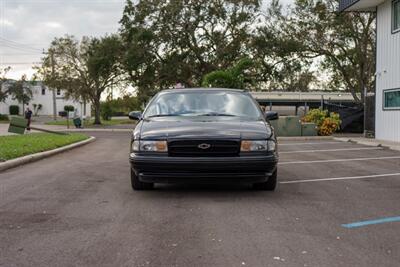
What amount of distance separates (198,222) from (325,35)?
99.6 ft

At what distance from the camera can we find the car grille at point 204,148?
6.72 meters

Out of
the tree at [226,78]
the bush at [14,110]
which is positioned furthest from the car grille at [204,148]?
the bush at [14,110]

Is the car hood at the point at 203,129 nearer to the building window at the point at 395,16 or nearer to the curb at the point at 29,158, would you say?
the curb at the point at 29,158

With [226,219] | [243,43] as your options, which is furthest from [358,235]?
[243,43]

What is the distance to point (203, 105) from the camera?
26.6 feet

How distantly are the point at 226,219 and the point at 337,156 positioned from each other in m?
8.57

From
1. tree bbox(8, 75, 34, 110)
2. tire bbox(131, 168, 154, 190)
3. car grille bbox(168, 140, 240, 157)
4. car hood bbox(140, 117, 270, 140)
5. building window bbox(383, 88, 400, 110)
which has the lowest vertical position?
tire bbox(131, 168, 154, 190)

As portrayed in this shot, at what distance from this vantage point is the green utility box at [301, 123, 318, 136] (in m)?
24.4

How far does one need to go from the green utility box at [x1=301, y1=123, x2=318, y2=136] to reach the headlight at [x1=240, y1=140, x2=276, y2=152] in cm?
1796

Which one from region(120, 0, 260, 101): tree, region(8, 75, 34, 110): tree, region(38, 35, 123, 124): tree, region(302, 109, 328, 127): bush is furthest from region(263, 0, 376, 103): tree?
region(8, 75, 34, 110): tree

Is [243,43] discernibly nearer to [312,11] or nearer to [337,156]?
[312,11]

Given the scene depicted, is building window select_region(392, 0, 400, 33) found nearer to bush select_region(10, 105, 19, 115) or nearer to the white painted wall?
the white painted wall

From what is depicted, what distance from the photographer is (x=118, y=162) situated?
1199cm

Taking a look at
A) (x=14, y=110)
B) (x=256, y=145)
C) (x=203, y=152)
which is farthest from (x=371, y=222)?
(x=14, y=110)
